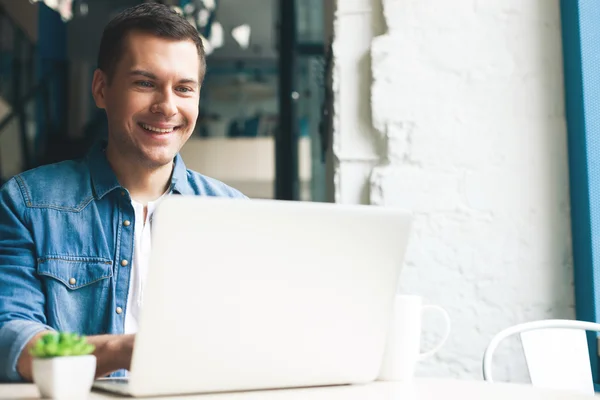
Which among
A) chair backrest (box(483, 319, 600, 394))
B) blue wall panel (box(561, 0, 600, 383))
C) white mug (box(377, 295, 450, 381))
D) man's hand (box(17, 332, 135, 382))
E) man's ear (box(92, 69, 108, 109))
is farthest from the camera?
blue wall panel (box(561, 0, 600, 383))

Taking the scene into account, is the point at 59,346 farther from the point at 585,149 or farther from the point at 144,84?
the point at 585,149

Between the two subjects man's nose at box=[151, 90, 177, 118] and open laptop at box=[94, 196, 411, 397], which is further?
man's nose at box=[151, 90, 177, 118]

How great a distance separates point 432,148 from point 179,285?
4.48 feet

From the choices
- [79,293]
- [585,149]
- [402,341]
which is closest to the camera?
Result: [402,341]

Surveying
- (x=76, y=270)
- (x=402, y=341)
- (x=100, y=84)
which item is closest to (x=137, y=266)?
(x=76, y=270)

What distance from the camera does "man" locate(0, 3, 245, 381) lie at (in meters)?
1.33

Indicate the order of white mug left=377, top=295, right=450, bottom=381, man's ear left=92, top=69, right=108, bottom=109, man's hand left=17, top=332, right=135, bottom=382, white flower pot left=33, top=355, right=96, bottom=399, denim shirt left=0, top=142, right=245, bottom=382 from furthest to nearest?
man's ear left=92, top=69, right=108, bottom=109, denim shirt left=0, top=142, right=245, bottom=382, white mug left=377, top=295, right=450, bottom=381, man's hand left=17, top=332, right=135, bottom=382, white flower pot left=33, top=355, right=96, bottom=399

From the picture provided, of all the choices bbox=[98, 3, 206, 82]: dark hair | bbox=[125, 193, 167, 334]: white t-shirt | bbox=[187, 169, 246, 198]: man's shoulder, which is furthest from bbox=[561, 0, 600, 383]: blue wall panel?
bbox=[125, 193, 167, 334]: white t-shirt

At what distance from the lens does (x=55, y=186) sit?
1.43 m

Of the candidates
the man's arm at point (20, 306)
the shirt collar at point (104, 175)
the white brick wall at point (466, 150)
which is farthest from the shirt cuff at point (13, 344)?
the white brick wall at point (466, 150)

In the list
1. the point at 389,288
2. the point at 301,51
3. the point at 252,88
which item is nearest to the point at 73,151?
the point at 252,88

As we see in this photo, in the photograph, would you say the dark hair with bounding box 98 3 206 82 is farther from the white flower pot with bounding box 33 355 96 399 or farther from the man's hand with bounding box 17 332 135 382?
the white flower pot with bounding box 33 355 96 399

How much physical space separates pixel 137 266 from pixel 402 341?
63 centimetres

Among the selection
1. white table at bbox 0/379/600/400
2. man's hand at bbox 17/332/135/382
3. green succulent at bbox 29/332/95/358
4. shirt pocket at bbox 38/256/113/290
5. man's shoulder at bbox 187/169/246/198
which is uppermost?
man's shoulder at bbox 187/169/246/198
